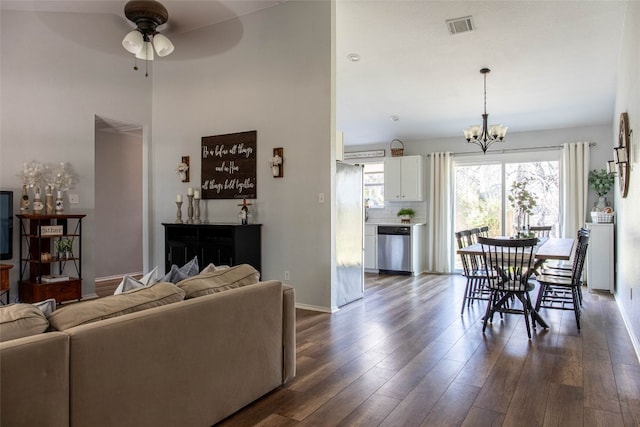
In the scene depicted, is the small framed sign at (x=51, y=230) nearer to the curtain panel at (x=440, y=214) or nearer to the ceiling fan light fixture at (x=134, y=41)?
the ceiling fan light fixture at (x=134, y=41)

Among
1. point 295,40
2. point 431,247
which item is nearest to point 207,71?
point 295,40

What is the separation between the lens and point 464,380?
2.58 m

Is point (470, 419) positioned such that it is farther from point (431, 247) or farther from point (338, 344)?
point (431, 247)

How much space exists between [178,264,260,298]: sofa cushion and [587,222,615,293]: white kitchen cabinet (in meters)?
5.24

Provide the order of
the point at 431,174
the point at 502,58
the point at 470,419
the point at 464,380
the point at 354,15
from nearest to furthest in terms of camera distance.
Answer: the point at 470,419 → the point at 464,380 → the point at 354,15 → the point at 502,58 → the point at 431,174

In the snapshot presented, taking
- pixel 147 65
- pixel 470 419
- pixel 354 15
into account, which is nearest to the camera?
pixel 470 419

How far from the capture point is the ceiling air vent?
3.80 metres

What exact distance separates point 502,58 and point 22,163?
209 inches

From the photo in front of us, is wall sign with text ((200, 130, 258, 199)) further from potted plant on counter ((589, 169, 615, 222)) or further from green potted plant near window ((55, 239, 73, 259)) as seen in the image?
potted plant on counter ((589, 169, 615, 222))

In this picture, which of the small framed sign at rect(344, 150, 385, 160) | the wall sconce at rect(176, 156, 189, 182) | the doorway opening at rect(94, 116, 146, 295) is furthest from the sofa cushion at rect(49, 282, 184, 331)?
the small framed sign at rect(344, 150, 385, 160)

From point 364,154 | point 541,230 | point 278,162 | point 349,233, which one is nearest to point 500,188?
point 541,230

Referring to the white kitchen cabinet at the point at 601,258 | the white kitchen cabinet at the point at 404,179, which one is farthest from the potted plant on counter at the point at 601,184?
the white kitchen cabinet at the point at 404,179

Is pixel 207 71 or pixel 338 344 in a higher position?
pixel 207 71

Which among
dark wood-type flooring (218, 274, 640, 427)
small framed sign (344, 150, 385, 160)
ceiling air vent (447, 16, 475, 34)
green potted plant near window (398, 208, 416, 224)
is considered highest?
ceiling air vent (447, 16, 475, 34)
